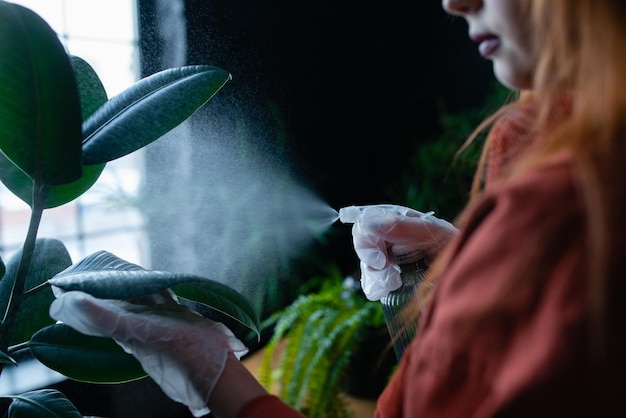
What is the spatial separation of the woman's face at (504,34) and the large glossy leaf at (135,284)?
0.41 m

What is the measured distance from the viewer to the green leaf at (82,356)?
77 centimetres

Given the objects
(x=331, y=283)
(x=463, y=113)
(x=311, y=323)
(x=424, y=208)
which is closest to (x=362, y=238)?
(x=311, y=323)

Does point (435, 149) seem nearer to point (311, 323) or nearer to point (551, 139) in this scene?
point (311, 323)

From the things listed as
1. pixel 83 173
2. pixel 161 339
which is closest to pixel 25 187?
pixel 83 173

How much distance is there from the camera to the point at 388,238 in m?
0.92

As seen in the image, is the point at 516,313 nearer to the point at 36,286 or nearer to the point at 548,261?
the point at 548,261

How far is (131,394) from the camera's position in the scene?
105 cm

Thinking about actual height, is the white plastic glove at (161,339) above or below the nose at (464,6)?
below

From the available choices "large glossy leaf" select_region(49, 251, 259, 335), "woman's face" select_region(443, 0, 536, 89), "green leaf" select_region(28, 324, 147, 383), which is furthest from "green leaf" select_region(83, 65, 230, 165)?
"woman's face" select_region(443, 0, 536, 89)

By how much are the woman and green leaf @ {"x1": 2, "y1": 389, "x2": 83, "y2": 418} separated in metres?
0.45

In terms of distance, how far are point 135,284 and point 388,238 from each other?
0.43 m

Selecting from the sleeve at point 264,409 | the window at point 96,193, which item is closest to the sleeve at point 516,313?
the sleeve at point 264,409

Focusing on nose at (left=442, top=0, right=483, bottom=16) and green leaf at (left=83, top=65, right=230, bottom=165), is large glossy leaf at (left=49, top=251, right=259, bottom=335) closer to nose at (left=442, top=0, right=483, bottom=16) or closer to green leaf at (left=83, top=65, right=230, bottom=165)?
green leaf at (left=83, top=65, right=230, bottom=165)

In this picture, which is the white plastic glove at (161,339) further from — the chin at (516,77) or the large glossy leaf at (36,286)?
the chin at (516,77)
